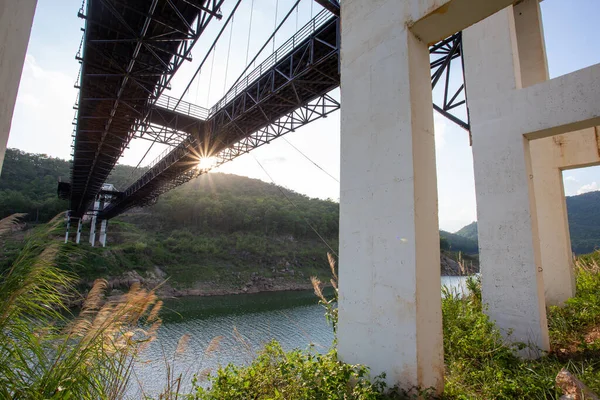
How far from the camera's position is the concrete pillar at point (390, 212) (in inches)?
80.7

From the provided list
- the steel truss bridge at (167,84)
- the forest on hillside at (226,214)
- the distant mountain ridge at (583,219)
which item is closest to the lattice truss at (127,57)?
the steel truss bridge at (167,84)

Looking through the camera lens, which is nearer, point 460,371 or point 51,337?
point 51,337

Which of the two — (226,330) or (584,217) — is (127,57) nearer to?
(226,330)

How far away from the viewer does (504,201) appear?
3.60 m

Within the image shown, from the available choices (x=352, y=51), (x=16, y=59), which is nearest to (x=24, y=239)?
(x=16, y=59)

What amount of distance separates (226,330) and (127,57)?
9.60 meters

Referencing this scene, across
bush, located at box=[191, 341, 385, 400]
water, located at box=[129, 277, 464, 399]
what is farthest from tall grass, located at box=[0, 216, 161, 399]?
water, located at box=[129, 277, 464, 399]

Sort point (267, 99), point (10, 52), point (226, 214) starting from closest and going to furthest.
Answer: point (10, 52)
point (267, 99)
point (226, 214)

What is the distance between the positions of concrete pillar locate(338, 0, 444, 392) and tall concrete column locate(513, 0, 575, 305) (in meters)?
3.40

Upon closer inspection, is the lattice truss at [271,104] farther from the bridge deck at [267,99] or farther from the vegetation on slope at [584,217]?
the vegetation on slope at [584,217]

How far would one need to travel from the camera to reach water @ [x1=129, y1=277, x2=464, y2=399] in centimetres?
657

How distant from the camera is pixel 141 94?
855 centimetres

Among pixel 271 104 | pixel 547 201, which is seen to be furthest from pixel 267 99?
pixel 547 201

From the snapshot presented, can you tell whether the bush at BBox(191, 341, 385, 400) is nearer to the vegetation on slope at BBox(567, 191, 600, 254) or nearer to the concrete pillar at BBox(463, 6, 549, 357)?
the concrete pillar at BBox(463, 6, 549, 357)
